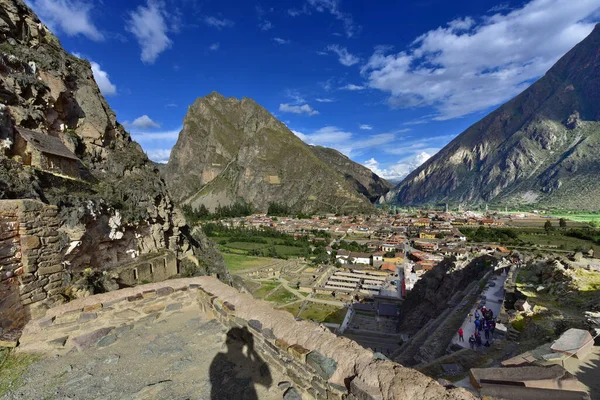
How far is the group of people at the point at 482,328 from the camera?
39.3 feet

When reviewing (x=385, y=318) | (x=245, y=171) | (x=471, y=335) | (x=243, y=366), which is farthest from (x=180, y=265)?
(x=245, y=171)

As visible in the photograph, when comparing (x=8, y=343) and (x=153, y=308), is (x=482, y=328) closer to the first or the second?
(x=153, y=308)

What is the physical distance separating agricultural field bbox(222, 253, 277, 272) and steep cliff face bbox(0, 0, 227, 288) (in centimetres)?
3137

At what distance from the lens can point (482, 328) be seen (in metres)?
12.8

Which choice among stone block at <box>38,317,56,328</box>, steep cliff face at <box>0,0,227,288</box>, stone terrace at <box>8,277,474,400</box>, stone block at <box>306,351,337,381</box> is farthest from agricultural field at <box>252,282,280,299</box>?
stone block at <box>306,351,337,381</box>

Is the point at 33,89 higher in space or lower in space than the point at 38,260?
higher

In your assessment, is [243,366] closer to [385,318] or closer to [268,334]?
[268,334]

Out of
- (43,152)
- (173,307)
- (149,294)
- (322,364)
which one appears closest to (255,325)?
(322,364)

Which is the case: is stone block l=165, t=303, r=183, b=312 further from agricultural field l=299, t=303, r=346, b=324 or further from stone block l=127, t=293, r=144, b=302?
agricultural field l=299, t=303, r=346, b=324

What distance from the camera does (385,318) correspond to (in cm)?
3138

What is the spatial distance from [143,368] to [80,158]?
1751 centimetres

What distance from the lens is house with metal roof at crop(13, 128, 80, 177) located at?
479 inches

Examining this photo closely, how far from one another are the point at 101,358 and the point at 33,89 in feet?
55.2

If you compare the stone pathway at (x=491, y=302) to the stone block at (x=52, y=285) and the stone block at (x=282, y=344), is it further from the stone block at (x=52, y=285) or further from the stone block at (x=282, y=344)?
the stone block at (x=52, y=285)
